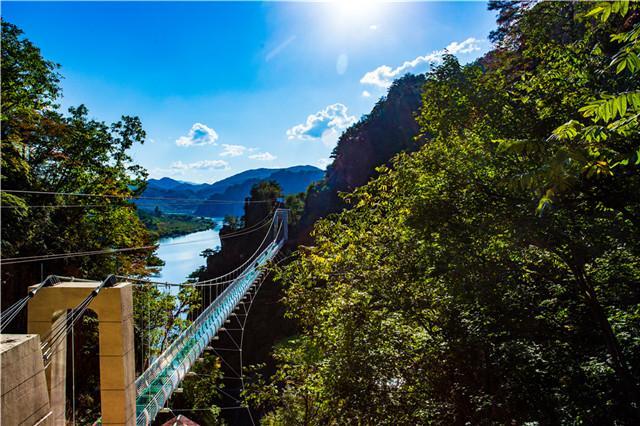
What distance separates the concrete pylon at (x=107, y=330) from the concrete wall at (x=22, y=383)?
5.51 feet

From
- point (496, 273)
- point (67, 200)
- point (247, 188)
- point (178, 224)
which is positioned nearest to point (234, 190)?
point (247, 188)

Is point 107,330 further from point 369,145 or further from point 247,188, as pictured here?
point 247,188

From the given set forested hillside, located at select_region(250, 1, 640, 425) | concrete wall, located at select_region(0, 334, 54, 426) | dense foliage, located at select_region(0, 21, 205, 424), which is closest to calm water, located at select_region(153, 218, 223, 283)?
dense foliage, located at select_region(0, 21, 205, 424)

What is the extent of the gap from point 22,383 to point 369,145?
19.8 m

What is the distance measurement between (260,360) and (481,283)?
48.6 feet

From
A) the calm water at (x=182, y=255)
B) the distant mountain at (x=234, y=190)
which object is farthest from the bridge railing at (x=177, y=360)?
the distant mountain at (x=234, y=190)

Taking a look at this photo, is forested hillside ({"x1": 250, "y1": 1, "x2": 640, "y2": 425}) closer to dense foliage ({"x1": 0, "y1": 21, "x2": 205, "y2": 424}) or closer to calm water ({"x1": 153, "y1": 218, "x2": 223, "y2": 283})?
dense foliage ({"x1": 0, "y1": 21, "x2": 205, "y2": 424})

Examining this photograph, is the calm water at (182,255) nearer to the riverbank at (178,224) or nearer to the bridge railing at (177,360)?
the riverbank at (178,224)

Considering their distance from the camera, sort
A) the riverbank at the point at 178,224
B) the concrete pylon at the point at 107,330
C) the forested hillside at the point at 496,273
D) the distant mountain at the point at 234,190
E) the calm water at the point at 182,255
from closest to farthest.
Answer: the forested hillside at the point at 496,273 < the concrete pylon at the point at 107,330 < the calm water at the point at 182,255 < the riverbank at the point at 178,224 < the distant mountain at the point at 234,190

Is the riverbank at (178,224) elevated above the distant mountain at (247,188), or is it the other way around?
the distant mountain at (247,188)

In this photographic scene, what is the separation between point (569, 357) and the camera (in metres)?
2.26

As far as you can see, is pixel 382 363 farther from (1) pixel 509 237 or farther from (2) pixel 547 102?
(2) pixel 547 102

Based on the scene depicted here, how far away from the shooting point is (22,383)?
1320 millimetres

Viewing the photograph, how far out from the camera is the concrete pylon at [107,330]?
2.89m
